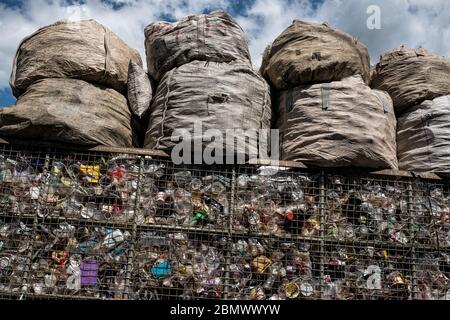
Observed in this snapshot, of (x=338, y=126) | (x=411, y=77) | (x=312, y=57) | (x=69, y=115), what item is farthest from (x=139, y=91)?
(x=411, y=77)

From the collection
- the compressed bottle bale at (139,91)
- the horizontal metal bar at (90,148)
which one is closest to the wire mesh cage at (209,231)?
the horizontal metal bar at (90,148)

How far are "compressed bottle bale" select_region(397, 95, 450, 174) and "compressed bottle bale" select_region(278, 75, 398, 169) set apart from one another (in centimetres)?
9

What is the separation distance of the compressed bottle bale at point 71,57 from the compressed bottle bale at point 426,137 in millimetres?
1803

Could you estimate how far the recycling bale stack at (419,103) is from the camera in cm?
323

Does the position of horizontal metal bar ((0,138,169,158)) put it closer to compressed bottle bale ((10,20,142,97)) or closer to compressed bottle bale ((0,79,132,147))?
compressed bottle bale ((0,79,132,147))

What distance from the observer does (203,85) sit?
3180 mm

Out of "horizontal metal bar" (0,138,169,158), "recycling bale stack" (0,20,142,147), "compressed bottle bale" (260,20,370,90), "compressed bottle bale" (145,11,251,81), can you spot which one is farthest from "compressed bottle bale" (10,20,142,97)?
"compressed bottle bale" (260,20,370,90)

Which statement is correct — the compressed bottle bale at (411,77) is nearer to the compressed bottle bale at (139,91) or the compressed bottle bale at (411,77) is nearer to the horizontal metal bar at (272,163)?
the horizontal metal bar at (272,163)

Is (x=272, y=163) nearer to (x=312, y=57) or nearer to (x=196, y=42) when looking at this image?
(x=312, y=57)

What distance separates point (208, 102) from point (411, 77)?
1391mm

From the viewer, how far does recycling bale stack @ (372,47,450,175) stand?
3232 millimetres

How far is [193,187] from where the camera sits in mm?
2998
